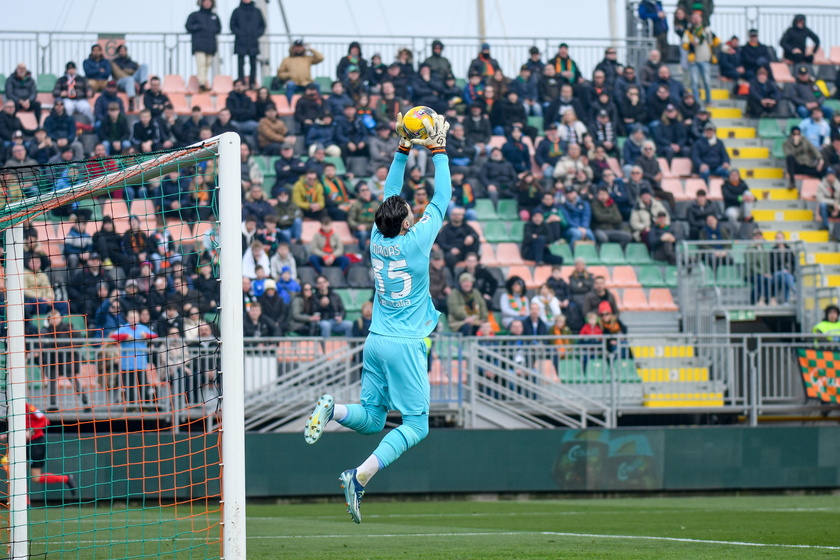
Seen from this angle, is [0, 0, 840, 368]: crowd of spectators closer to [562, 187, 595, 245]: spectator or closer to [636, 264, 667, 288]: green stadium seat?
[562, 187, 595, 245]: spectator

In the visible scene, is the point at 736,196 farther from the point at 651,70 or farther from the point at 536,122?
the point at 536,122

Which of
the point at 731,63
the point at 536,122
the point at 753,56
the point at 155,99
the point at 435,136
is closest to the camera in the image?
the point at 435,136

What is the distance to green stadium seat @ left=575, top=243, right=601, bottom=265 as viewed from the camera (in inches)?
816

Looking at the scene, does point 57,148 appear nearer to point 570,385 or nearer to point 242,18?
point 242,18

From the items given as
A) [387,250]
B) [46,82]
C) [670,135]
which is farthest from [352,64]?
[387,250]

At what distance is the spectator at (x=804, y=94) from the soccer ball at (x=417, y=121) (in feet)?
60.7

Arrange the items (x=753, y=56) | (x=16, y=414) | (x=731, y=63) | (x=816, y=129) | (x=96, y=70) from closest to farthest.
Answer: (x=16, y=414) < (x=96, y=70) < (x=816, y=129) < (x=753, y=56) < (x=731, y=63)

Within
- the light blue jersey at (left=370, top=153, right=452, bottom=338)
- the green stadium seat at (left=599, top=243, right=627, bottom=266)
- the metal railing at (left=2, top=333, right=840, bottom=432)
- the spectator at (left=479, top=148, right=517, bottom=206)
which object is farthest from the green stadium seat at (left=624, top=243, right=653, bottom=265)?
the light blue jersey at (left=370, top=153, right=452, bottom=338)

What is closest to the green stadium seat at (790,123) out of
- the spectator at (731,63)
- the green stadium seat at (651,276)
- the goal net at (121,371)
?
the spectator at (731,63)

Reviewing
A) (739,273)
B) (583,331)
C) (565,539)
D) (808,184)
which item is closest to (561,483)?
(583,331)

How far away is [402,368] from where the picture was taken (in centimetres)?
768

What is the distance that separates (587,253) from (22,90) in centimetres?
1077

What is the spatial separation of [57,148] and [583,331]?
9658 mm

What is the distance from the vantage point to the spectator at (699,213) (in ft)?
68.1
